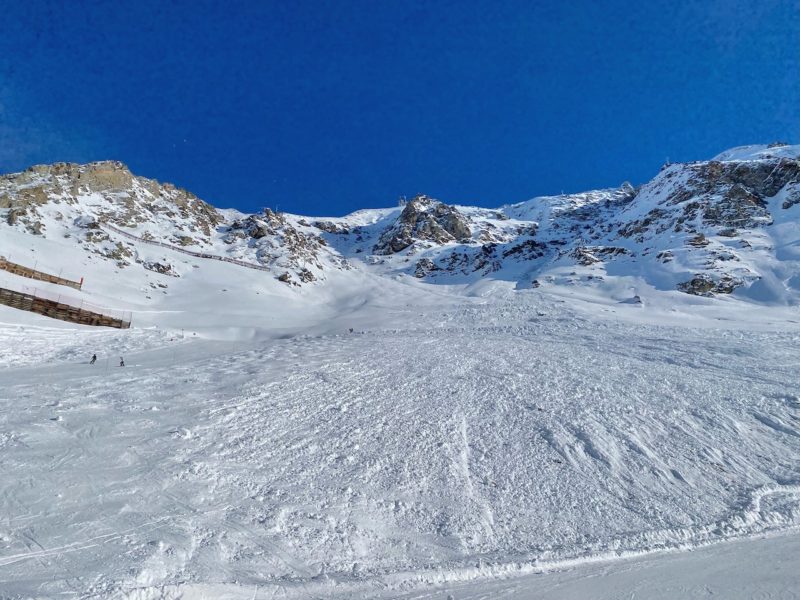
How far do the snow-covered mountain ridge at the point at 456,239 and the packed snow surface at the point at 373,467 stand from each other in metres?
29.0

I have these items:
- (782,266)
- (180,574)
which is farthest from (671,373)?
(782,266)

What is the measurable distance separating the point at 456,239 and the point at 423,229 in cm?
725

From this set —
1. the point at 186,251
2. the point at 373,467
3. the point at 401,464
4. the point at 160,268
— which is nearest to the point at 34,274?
the point at 160,268

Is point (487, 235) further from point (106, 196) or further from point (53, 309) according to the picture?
point (53, 309)

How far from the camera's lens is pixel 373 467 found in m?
10.6

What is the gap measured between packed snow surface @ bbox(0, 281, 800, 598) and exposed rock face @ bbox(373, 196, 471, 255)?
7012 centimetres

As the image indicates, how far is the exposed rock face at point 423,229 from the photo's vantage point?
90750mm

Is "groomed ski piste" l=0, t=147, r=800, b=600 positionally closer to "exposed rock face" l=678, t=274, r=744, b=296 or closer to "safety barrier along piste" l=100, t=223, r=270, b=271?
"exposed rock face" l=678, t=274, r=744, b=296

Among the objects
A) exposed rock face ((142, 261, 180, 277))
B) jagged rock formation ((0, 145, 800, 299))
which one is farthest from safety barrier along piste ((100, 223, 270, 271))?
exposed rock face ((142, 261, 180, 277))

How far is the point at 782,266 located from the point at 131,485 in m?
54.6

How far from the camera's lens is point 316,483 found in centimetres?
968

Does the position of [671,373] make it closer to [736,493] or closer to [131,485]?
[736,493]

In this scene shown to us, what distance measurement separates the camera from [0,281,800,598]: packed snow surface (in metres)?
7.16

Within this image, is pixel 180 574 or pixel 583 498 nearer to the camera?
pixel 180 574
